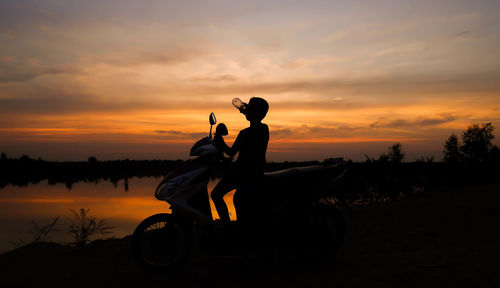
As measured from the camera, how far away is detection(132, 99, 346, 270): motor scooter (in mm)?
5117

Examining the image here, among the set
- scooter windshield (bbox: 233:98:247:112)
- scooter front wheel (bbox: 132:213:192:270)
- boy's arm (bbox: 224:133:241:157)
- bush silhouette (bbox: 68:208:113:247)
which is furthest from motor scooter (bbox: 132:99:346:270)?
bush silhouette (bbox: 68:208:113:247)

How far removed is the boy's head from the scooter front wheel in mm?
1604

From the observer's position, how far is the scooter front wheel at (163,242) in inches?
204

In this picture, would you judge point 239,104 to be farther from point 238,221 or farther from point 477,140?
point 477,140

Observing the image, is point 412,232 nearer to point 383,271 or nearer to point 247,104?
point 383,271

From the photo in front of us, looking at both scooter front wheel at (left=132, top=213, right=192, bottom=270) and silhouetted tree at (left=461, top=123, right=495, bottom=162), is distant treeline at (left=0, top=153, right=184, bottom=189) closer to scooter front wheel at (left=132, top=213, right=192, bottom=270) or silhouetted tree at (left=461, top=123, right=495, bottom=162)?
silhouetted tree at (left=461, top=123, right=495, bottom=162)

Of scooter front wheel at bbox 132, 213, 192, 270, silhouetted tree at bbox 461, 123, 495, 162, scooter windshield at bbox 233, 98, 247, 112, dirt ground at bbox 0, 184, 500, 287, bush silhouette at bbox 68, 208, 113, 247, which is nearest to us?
dirt ground at bbox 0, 184, 500, 287

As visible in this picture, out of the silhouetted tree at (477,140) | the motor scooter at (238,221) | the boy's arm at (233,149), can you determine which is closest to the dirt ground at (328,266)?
the motor scooter at (238,221)

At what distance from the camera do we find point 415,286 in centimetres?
430

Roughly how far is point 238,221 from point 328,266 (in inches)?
51.0

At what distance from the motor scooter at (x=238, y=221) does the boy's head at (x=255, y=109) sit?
1.83ft

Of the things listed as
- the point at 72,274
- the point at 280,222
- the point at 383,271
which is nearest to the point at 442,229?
the point at 383,271

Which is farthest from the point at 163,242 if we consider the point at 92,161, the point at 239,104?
the point at 92,161

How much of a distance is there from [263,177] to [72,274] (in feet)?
9.15
